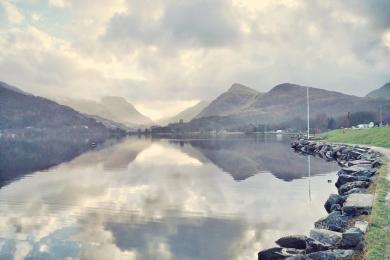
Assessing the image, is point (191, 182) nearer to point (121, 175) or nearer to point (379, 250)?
point (121, 175)

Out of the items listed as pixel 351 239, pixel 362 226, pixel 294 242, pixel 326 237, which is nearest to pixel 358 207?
pixel 362 226

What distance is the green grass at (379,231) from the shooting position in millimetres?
15573

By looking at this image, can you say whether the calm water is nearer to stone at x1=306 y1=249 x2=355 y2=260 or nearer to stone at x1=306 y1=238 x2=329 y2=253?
stone at x1=306 y1=238 x2=329 y2=253

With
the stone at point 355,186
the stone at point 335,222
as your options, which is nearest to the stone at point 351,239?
the stone at point 335,222

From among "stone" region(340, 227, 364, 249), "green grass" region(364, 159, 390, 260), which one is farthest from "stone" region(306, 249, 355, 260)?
"green grass" region(364, 159, 390, 260)

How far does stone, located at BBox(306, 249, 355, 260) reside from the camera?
15672 millimetres

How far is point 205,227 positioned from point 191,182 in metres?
21.0

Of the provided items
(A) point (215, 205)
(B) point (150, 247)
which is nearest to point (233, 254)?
(B) point (150, 247)

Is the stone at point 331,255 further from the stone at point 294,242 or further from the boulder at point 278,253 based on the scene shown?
the stone at point 294,242

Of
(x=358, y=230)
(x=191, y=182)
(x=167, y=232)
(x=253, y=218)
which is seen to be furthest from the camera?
(x=191, y=182)

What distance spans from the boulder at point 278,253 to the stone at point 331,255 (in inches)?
73.6

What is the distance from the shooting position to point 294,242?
63.6 feet

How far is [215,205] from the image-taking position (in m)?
31.8

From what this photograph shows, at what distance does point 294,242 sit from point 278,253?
1.55m
